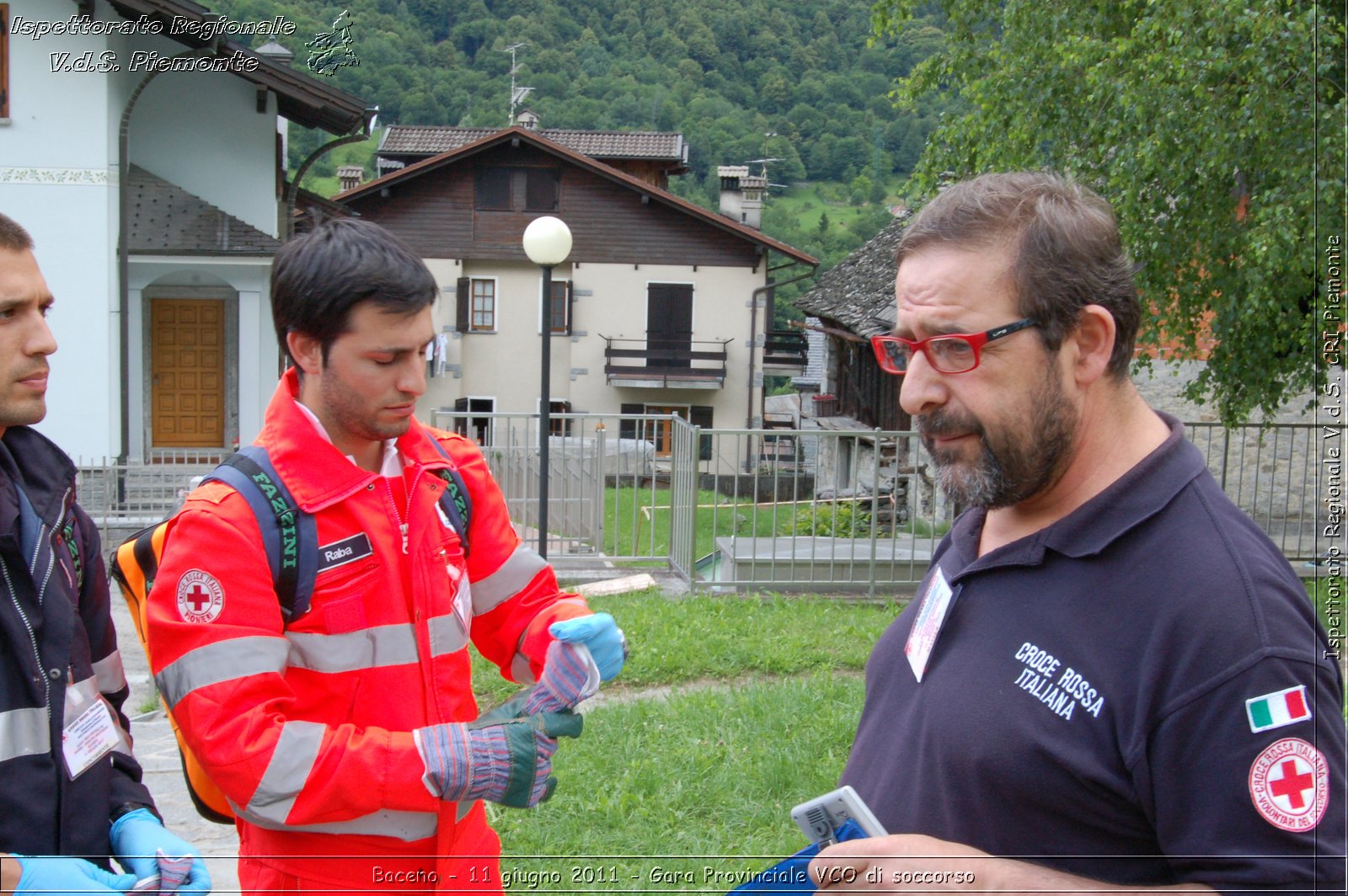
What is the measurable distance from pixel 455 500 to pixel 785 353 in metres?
33.0

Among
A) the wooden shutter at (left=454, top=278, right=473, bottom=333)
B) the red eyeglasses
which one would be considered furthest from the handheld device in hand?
the wooden shutter at (left=454, top=278, right=473, bottom=333)

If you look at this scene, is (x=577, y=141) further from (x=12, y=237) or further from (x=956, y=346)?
(x=956, y=346)

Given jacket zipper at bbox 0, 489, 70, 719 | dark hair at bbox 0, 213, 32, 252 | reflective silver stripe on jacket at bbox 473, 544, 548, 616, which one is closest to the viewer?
jacket zipper at bbox 0, 489, 70, 719

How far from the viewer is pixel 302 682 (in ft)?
6.75

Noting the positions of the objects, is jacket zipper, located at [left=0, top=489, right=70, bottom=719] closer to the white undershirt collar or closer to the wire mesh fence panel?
the white undershirt collar

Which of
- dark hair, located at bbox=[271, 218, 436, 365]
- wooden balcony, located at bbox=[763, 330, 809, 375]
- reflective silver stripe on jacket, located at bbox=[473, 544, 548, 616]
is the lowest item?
reflective silver stripe on jacket, located at bbox=[473, 544, 548, 616]

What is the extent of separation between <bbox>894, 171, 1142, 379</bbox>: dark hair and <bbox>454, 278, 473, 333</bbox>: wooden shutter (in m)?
31.2

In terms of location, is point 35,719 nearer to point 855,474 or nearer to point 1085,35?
point 855,474

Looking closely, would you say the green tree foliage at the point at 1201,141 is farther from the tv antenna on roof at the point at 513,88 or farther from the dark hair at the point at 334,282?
the dark hair at the point at 334,282

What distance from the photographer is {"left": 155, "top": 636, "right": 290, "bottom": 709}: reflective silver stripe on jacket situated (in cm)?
191

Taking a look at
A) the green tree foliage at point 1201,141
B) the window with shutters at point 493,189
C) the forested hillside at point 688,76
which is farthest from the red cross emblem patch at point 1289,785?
the window with shutters at point 493,189

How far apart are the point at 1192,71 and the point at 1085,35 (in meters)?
1.96

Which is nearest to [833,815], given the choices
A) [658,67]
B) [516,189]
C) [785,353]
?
[658,67]

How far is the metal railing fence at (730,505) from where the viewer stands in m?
9.42
